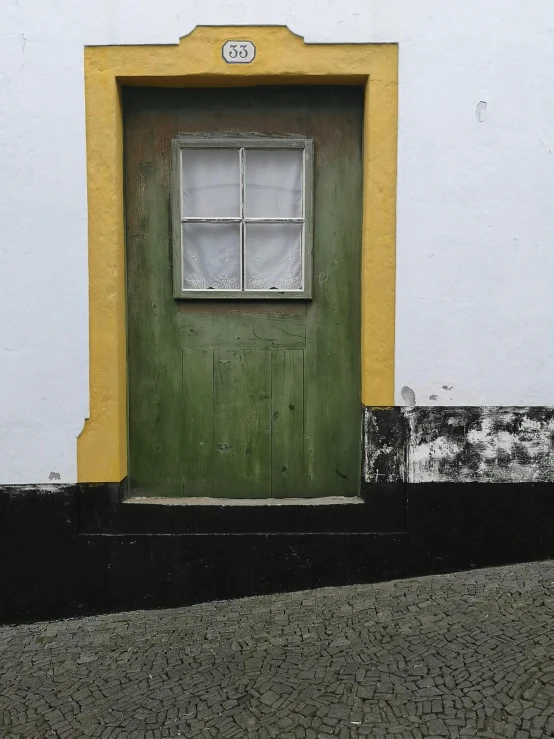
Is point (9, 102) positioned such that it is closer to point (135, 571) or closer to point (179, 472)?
point (179, 472)

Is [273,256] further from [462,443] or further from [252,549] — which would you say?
[252,549]

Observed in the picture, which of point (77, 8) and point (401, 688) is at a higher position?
point (77, 8)

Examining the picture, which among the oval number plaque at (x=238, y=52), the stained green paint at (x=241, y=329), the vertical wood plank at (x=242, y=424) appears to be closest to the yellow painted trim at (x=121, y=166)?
the oval number plaque at (x=238, y=52)

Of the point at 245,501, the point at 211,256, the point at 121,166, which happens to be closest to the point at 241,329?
the point at 211,256

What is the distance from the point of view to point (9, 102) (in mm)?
3953

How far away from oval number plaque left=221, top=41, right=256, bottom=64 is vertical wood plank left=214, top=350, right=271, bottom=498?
1.68m

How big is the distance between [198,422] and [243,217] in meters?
1.28

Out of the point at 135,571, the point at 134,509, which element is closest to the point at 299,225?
the point at 134,509

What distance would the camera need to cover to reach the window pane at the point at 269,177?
423 cm

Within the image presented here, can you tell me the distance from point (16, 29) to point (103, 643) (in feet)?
11.2

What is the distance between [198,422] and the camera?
4.32 meters

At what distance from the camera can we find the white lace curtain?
423cm

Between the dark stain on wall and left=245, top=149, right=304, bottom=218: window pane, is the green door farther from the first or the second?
the dark stain on wall

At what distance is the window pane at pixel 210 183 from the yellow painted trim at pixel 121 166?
1.28 feet
